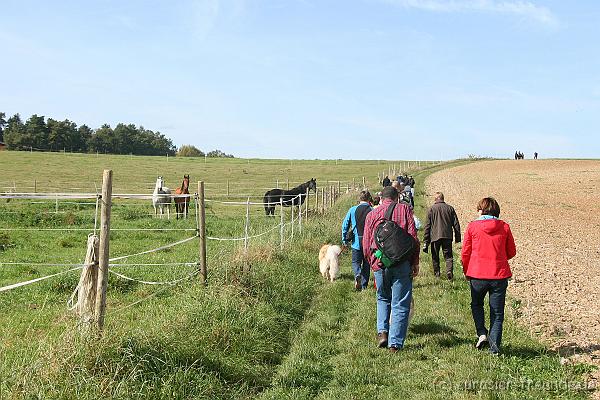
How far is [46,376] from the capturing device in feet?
14.0

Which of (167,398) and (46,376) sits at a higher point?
(46,376)

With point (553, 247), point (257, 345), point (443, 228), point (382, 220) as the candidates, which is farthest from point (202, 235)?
point (553, 247)

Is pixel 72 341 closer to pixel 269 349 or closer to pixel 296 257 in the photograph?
pixel 269 349

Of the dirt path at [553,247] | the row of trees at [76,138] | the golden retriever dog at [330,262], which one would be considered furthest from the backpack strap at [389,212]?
the row of trees at [76,138]

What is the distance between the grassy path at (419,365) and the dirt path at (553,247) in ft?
1.59

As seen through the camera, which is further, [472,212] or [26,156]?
[26,156]

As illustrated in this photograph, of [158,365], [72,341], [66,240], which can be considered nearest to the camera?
[72,341]

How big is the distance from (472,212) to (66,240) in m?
15.0

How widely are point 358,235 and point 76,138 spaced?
323 feet

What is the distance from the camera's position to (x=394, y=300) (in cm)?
650

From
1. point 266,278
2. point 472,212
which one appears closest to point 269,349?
point 266,278

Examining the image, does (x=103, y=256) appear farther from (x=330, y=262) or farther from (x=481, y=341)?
(x=330, y=262)

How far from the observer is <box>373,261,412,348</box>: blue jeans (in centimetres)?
633

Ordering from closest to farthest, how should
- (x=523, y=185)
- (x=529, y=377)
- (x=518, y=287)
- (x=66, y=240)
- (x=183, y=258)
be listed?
(x=529, y=377)
(x=518, y=287)
(x=183, y=258)
(x=66, y=240)
(x=523, y=185)
